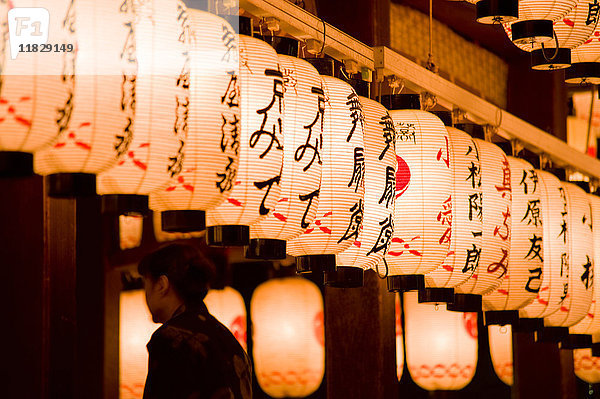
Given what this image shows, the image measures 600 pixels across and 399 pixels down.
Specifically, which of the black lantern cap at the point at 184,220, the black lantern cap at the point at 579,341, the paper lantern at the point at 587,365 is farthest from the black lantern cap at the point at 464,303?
the paper lantern at the point at 587,365

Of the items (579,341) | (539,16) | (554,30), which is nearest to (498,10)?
(539,16)

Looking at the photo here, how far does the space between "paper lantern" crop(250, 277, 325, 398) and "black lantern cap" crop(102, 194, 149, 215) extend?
4.91 metres

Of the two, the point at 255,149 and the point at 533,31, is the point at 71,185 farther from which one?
the point at 533,31

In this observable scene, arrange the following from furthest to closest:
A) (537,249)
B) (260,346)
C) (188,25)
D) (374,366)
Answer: (260,346) → (537,249) → (374,366) → (188,25)

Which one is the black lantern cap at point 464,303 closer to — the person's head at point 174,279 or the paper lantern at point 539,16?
the paper lantern at point 539,16

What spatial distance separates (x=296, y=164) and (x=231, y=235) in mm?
340

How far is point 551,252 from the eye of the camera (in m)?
5.53

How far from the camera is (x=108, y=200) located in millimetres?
2822

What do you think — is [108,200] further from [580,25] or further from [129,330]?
[129,330]

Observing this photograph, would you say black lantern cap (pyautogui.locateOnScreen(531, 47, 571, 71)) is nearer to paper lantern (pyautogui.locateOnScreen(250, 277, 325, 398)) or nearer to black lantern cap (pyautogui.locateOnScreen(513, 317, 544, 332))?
black lantern cap (pyautogui.locateOnScreen(513, 317, 544, 332))

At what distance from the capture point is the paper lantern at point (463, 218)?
174 inches

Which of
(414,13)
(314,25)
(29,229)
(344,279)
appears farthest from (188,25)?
(414,13)

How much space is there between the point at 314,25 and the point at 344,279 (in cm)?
98

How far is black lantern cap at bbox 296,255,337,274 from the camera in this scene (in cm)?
364
